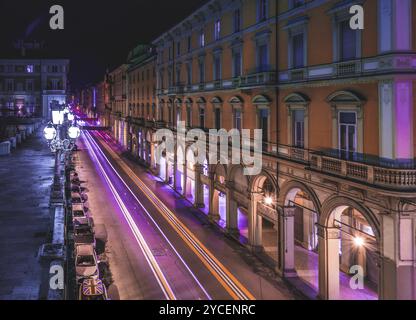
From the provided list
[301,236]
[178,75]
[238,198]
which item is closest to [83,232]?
[238,198]

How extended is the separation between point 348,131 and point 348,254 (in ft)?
24.2

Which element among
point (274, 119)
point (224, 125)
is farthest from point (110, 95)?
point (274, 119)

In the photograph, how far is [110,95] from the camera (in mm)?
108750

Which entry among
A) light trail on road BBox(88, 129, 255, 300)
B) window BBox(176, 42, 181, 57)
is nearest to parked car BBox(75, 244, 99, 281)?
light trail on road BBox(88, 129, 255, 300)

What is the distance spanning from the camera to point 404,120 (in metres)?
17.2

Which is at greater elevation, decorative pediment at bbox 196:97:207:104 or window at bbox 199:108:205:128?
decorative pediment at bbox 196:97:207:104

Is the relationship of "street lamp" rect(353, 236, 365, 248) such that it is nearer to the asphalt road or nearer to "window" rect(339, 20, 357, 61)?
the asphalt road

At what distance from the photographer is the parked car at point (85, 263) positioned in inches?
819

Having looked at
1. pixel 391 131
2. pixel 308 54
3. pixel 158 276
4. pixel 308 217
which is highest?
pixel 308 54

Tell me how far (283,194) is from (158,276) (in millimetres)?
7566

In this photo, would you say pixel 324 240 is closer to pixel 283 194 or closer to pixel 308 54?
pixel 283 194

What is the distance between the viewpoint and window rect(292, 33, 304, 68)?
928 inches

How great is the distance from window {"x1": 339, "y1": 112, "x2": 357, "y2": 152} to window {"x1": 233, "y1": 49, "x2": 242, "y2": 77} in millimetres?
11669
